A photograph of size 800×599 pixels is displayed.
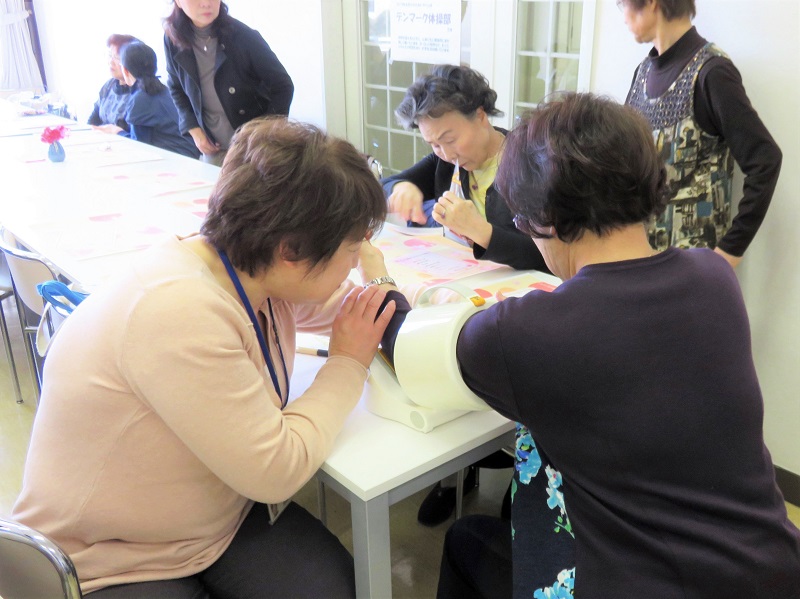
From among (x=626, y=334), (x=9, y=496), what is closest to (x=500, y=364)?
(x=626, y=334)

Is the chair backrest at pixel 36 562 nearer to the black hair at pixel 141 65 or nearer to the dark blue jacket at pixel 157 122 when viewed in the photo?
the dark blue jacket at pixel 157 122

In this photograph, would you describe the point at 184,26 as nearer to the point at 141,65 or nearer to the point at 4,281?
the point at 141,65

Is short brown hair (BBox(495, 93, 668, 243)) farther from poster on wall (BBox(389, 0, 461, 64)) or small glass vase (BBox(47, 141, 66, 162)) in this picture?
small glass vase (BBox(47, 141, 66, 162))

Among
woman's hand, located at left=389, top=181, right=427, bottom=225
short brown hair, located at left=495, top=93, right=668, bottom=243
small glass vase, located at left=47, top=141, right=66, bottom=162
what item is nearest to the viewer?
short brown hair, located at left=495, top=93, right=668, bottom=243

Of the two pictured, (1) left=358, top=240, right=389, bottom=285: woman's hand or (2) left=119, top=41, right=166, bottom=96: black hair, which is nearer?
(1) left=358, top=240, right=389, bottom=285: woman's hand

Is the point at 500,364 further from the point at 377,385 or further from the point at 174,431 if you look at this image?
the point at 174,431

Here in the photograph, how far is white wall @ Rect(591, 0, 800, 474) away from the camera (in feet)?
6.39

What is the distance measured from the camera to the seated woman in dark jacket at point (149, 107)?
4.37 meters

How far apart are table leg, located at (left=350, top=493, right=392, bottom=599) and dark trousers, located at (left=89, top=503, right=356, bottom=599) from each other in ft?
0.20

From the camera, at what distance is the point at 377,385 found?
1.19m

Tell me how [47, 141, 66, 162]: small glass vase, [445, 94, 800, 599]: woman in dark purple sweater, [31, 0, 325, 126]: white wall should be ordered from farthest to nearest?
[31, 0, 325, 126]: white wall < [47, 141, 66, 162]: small glass vase < [445, 94, 800, 599]: woman in dark purple sweater

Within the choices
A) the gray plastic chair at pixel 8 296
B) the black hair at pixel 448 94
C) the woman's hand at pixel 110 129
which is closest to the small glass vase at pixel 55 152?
the gray plastic chair at pixel 8 296

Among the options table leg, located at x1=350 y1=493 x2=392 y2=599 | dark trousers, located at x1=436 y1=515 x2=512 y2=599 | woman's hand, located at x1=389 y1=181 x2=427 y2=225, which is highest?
woman's hand, located at x1=389 y1=181 x2=427 y2=225

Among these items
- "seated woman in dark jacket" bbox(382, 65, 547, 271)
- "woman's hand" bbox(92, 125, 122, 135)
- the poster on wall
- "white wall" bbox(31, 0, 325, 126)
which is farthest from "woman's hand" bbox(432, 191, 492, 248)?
"woman's hand" bbox(92, 125, 122, 135)
